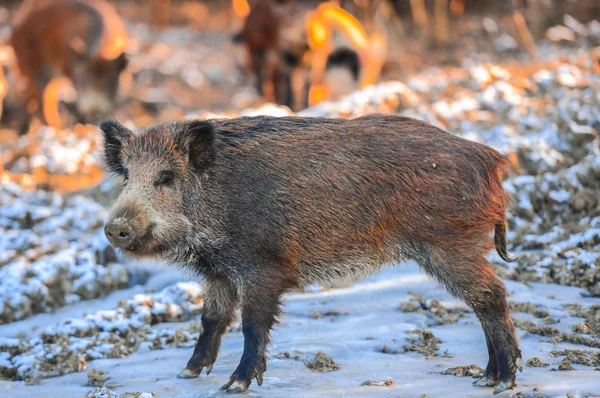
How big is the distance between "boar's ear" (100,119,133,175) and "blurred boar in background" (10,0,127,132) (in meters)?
10.5

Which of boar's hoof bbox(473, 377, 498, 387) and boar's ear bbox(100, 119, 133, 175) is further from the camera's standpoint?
boar's ear bbox(100, 119, 133, 175)

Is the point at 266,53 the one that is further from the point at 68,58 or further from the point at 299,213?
the point at 299,213

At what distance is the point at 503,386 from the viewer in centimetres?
416

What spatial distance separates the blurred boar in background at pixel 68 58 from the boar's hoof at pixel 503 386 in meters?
12.1

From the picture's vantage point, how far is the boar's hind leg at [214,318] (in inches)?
186

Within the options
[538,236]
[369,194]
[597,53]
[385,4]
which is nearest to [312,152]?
[369,194]

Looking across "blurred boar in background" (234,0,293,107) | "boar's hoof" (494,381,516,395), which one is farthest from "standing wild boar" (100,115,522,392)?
"blurred boar in background" (234,0,293,107)

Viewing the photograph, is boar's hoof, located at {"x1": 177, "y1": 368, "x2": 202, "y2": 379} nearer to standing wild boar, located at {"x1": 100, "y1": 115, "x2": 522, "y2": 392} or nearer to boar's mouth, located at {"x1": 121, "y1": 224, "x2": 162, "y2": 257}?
standing wild boar, located at {"x1": 100, "y1": 115, "x2": 522, "y2": 392}

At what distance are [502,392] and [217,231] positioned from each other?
1.63 metres

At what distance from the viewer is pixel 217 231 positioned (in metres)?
4.51

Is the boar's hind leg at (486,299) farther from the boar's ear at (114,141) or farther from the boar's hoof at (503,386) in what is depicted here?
the boar's ear at (114,141)

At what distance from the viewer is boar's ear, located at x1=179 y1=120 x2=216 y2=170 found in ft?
15.1

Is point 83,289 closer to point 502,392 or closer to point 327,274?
point 327,274

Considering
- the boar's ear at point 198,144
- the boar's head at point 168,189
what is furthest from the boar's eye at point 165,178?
the boar's ear at point 198,144
